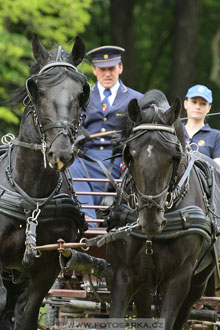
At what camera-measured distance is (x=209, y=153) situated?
7707 mm

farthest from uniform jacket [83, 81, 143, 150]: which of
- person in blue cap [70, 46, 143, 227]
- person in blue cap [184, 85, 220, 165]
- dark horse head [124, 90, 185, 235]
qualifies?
dark horse head [124, 90, 185, 235]

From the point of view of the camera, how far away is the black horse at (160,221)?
5340 millimetres

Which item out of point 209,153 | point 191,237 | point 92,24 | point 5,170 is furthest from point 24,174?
point 92,24

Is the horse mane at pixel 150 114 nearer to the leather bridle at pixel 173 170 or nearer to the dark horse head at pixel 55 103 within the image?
the leather bridle at pixel 173 170

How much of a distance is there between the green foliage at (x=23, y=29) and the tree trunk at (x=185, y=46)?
8.39 feet

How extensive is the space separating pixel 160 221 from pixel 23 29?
1071 centimetres

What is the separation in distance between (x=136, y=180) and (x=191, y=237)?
0.69 m

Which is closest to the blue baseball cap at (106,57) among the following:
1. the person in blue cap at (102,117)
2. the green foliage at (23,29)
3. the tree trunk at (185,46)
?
the person in blue cap at (102,117)

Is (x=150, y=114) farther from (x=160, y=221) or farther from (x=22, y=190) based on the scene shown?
(x=22, y=190)

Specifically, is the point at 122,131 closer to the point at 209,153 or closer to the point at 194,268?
the point at 194,268

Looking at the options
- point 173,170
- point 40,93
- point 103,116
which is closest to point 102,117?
point 103,116

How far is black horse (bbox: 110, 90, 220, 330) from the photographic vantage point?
5340mm

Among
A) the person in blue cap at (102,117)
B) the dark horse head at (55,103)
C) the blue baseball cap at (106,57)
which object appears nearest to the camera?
the dark horse head at (55,103)

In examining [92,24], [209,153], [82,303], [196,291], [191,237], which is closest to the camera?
[191,237]
